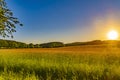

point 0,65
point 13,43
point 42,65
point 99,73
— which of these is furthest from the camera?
point 0,65

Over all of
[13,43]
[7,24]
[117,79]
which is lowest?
[117,79]

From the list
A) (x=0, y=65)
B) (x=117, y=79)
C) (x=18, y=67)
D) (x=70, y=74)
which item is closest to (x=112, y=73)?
(x=117, y=79)

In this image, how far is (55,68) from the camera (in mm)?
14781

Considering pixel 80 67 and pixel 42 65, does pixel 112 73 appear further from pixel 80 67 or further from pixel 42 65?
pixel 42 65

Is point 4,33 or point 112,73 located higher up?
point 4,33

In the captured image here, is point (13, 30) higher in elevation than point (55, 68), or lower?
higher

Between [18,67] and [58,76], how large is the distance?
4280 mm

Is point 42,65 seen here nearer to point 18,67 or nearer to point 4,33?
point 18,67

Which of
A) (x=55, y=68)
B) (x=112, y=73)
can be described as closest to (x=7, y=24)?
(x=55, y=68)

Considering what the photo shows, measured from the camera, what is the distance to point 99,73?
1263cm

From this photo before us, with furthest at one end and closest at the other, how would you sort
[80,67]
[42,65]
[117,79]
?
[42,65] < [80,67] < [117,79]

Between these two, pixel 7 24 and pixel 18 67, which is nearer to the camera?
pixel 7 24

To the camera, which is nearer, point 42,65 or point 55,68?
point 55,68

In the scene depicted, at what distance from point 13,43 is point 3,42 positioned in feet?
1.85
